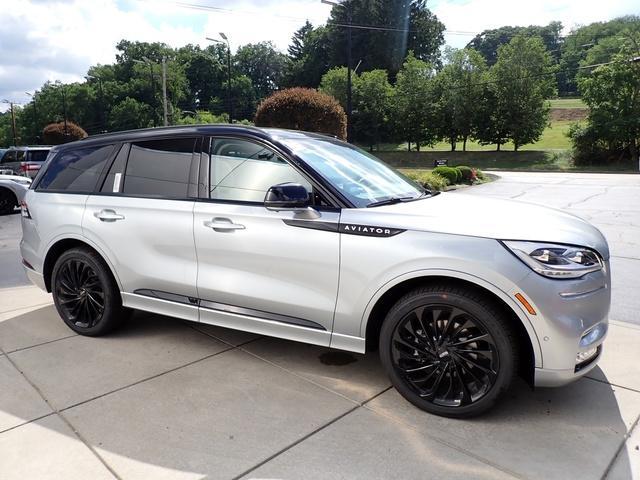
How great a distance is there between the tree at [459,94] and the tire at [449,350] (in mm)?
42310

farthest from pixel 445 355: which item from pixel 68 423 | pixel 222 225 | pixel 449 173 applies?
pixel 449 173

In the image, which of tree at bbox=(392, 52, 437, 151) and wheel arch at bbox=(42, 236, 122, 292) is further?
tree at bbox=(392, 52, 437, 151)

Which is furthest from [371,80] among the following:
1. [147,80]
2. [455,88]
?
[147,80]

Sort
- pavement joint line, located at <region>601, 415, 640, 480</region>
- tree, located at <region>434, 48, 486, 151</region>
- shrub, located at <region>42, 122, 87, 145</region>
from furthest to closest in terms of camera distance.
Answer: tree, located at <region>434, 48, 486, 151</region>
shrub, located at <region>42, 122, 87, 145</region>
pavement joint line, located at <region>601, 415, 640, 480</region>

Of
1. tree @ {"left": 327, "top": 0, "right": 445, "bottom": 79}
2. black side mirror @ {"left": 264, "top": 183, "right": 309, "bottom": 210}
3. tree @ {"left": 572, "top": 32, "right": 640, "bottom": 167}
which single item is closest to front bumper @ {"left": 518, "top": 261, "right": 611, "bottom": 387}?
black side mirror @ {"left": 264, "top": 183, "right": 309, "bottom": 210}

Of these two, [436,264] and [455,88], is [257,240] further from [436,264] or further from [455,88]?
[455,88]

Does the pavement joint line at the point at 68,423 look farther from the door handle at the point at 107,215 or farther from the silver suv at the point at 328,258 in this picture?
the door handle at the point at 107,215

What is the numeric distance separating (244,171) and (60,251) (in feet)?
6.72

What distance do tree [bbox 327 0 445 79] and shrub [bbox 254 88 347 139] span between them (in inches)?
2367

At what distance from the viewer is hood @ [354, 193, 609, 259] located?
2719 mm

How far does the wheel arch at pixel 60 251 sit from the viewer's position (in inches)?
156

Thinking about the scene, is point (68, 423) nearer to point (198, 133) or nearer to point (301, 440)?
point (301, 440)

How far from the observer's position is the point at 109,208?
3.91 meters

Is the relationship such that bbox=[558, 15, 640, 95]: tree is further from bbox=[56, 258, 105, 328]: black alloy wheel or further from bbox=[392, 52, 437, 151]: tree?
bbox=[56, 258, 105, 328]: black alloy wheel
